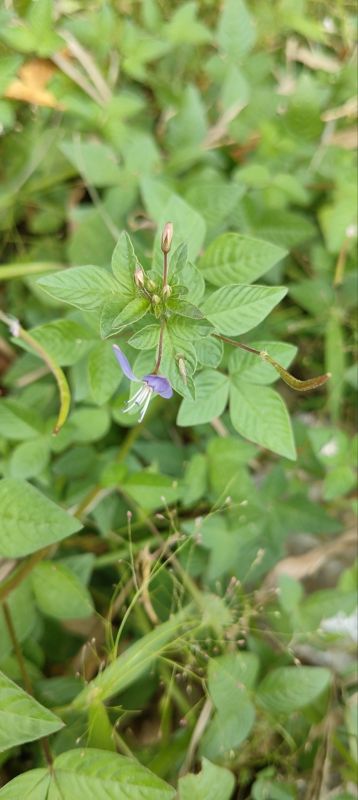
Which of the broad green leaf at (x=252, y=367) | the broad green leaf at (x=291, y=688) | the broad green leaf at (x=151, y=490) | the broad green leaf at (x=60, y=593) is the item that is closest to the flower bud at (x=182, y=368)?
the broad green leaf at (x=252, y=367)

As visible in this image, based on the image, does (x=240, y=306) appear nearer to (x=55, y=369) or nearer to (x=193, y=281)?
(x=193, y=281)

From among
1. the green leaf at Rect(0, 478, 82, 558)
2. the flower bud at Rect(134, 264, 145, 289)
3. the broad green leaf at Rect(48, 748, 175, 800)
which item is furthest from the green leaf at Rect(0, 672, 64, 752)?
the flower bud at Rect(134, 264, 145, 289)

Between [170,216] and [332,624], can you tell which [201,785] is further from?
[170,216]

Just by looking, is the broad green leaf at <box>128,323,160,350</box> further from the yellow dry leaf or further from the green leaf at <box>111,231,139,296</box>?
the yellow dry leaf

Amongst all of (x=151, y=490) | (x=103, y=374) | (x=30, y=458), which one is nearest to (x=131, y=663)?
(x=151, y=490)

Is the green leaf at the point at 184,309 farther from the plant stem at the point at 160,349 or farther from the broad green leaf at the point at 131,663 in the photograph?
the broad green leaf at the point at 131,663

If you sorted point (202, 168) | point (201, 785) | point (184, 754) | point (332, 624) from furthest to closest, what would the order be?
point (202, 168) → point (332, 624) → point (184, 754) → point (201, 785)

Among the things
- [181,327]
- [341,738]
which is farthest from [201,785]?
[181,327]
